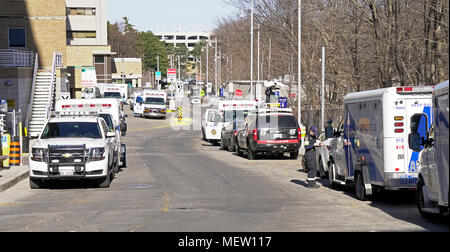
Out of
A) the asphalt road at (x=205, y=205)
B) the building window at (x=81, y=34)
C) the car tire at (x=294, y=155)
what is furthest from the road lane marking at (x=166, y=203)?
the building window at (x=81, y=34)

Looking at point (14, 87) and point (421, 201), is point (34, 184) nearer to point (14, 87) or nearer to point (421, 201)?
point (421, 201)

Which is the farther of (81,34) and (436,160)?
(81,34)

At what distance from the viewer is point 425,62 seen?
93.2 ft

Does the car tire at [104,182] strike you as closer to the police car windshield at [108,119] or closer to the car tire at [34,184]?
the car tire at [34,184]

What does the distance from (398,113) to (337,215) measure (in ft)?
8.89

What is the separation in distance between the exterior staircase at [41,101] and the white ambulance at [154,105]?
1664 centimetres

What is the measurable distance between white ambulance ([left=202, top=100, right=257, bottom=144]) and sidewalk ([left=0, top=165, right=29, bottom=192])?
1525cm

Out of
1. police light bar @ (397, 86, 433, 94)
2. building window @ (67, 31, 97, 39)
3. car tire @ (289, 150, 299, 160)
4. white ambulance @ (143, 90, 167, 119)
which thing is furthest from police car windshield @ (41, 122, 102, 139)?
building window @ (67, 31, 97, 39)

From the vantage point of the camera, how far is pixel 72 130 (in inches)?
803

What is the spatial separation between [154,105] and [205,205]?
5223 centimetres

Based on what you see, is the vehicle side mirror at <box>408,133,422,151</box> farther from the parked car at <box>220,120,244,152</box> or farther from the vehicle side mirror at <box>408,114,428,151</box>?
the parked car at <box>220,120,244,152</box>

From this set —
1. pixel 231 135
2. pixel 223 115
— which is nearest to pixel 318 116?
pixel 223 115

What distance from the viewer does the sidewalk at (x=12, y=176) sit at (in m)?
20.1
